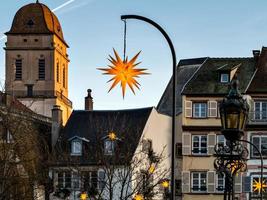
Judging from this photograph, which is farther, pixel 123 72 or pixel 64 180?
pixel 64 180

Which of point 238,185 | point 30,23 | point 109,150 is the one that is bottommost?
point 238,185

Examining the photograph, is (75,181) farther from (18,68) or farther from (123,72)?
(18,68)

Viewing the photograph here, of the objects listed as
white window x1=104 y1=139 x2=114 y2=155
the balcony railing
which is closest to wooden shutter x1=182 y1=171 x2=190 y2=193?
the balcony railing

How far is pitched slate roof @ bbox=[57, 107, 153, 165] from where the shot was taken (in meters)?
67.5

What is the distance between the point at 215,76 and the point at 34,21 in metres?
63.5

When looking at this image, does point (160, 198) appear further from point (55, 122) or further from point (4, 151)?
point (4, 151)

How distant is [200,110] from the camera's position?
237 feet

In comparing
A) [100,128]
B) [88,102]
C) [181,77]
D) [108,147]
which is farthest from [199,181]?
[88,102]

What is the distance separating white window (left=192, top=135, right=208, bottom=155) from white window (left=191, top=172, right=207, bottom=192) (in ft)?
4.78

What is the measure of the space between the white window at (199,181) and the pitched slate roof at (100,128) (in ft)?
16.5

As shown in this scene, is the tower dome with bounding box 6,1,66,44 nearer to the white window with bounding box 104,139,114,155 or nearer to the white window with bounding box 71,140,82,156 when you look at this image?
the white window with bounding box 71,140,82,156

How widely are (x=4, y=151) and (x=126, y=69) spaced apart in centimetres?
2496

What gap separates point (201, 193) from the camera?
71.7 m

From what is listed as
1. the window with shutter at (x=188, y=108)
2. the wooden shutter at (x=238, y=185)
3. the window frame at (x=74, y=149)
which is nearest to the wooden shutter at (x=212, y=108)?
the window with shutter at (x=188, y=108)
